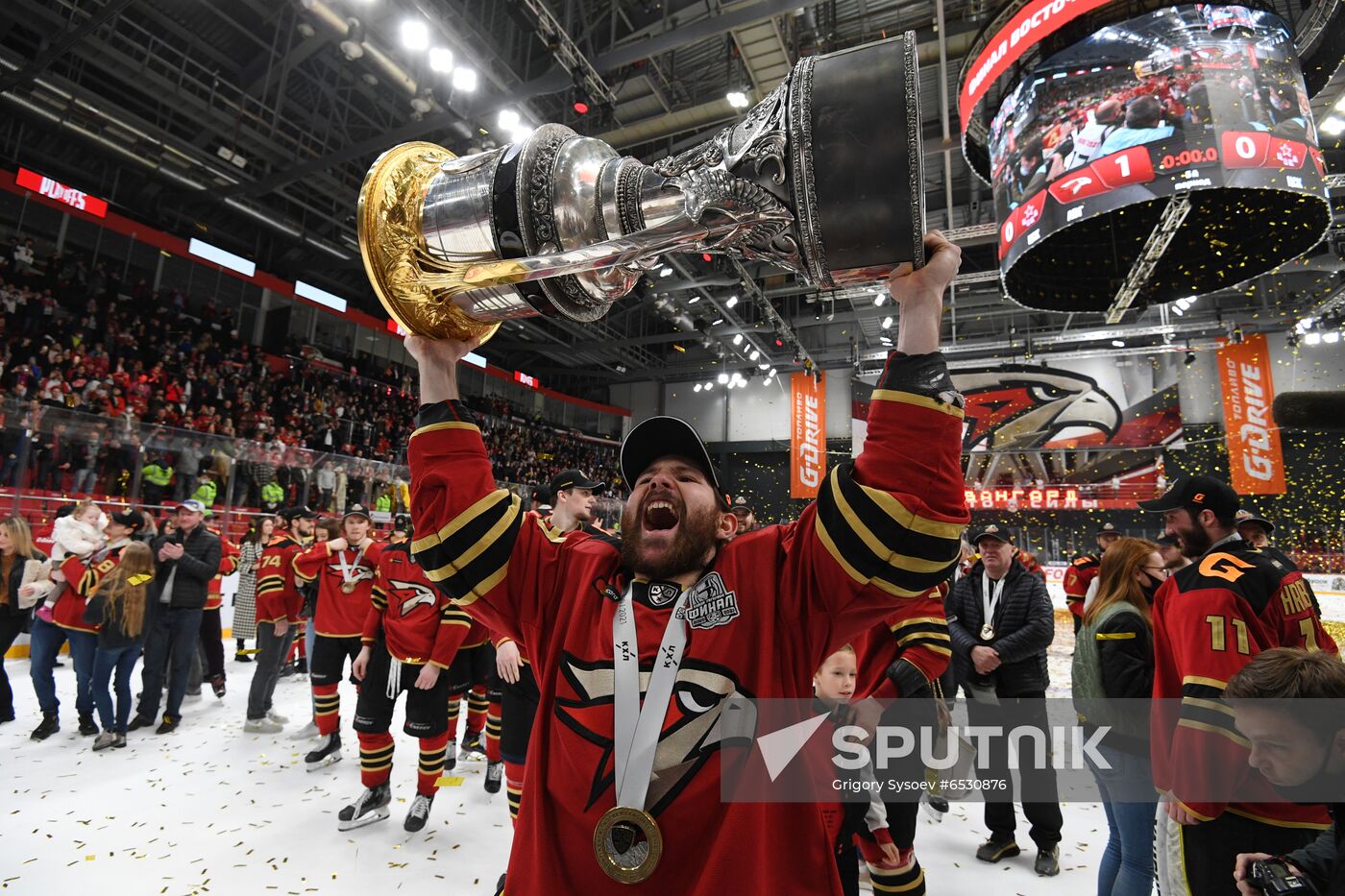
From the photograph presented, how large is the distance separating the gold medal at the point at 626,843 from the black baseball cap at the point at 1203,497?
7.91 ft

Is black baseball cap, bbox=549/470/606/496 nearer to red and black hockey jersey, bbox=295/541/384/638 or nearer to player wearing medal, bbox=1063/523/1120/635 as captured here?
red and black hockey jersey, bbox=295/541/384/638

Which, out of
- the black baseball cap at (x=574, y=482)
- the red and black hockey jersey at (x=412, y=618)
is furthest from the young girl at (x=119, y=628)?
the black baseball cap at (x=574, y=482)

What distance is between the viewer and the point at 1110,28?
4.04m

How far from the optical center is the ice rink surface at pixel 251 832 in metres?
3.16

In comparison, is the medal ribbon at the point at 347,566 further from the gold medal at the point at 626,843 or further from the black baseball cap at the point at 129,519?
the gold medal at the point at 626,843

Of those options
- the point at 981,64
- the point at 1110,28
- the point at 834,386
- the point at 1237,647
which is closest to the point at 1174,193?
the point at 1110,28

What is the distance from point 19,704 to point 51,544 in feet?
6.54

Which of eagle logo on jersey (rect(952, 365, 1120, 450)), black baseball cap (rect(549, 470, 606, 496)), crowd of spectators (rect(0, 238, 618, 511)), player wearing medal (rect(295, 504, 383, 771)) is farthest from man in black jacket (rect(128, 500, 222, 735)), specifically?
eagle logo on jersey (rect(952, 365, 1120, 450))

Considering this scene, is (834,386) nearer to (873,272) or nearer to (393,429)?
(393,429)

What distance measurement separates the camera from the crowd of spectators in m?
7.88

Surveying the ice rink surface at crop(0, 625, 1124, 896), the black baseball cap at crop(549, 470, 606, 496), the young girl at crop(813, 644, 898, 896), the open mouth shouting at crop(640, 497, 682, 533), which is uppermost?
the black baseball cap at crop(549, 470, 606, 496)

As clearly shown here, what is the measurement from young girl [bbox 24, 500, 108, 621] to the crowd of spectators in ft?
2.65

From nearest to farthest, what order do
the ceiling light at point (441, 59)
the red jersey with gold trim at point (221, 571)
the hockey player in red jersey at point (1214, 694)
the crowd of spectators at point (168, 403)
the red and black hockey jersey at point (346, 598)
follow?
1. the hockey player in red jersey at point (1214, 694)
2. the red and black hockey jersey at point (346, 598)
3. the red jersey with gold trim at point (221, 571)
4. the ceiling light at point (441, 59)
5. the crowd of spectators at point (168, 403)

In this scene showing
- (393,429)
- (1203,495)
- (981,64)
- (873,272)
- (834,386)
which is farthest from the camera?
(834,386)
